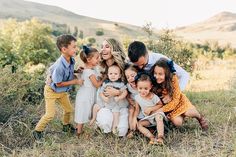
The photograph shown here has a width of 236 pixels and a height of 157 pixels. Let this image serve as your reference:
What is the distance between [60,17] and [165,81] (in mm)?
75126

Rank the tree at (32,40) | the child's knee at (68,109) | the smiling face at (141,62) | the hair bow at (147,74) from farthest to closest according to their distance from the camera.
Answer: the tree at (32,40), the child's knee at (68,109), the smiling face at (141,62), the hair bow at (147,74)

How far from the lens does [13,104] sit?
6.65m

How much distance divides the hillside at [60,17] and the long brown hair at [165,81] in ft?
175

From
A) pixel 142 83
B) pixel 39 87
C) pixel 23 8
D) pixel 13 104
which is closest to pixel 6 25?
pixel 39 87

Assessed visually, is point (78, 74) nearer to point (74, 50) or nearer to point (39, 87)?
point (74, 50)

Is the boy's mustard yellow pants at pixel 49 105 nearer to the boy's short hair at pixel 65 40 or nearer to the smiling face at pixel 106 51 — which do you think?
the boy's short hair at pixel 65 40

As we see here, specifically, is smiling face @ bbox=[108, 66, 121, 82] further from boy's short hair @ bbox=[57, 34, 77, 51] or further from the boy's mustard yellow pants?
the boy's mustard yellow pants

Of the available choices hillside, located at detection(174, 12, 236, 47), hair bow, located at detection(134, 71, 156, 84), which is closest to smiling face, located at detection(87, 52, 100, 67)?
hair bow, located at detection(134, 71, 156, 84)

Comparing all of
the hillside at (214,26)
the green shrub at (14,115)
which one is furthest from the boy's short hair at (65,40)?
the hillside at (214,26)

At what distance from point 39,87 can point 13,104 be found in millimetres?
2727

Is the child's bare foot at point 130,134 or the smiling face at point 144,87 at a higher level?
the smiling face at point 144,87

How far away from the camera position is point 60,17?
7931cm

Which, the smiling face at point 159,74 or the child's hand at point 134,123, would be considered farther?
the child's hand at point 134,123

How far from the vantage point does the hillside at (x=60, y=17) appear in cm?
6485
